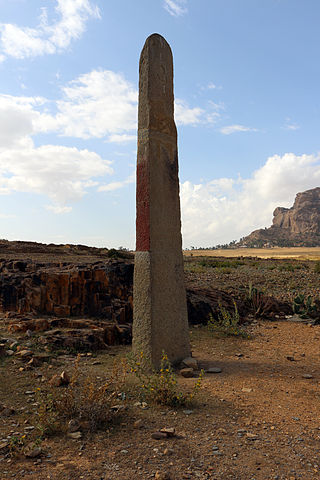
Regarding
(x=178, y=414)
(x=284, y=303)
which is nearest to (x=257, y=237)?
(x=284, y=303)

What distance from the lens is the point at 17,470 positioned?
3002 millimetres

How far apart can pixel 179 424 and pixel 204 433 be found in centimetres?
30

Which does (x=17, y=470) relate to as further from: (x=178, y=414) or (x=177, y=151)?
(x=177, y=151)

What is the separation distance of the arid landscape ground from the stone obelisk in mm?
632

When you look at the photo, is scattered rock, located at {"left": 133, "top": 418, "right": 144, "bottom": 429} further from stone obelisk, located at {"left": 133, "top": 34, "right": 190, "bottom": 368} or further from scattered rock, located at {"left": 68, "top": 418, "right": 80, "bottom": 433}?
stone obelisk, located at {"left": 133, "top": 34, "right": 190, "bottom": 368}

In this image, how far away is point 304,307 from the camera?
1015cm

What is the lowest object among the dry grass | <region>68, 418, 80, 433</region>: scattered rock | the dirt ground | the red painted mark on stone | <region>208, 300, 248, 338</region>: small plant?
the dirt ground

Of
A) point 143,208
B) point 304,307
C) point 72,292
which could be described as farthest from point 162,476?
point 304,307

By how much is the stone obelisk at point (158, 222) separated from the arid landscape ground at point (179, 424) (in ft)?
2.07

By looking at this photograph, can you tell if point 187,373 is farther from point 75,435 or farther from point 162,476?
point 162,476

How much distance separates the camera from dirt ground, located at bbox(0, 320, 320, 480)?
301cm

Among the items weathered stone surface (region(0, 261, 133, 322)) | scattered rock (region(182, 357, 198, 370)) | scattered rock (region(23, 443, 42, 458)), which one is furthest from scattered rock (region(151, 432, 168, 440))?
weathered stone surface (region(0, 261, 133, 322))

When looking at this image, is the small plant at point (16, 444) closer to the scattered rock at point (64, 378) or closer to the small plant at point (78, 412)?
the small plant at point (78, 412)

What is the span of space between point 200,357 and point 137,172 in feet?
10.8
